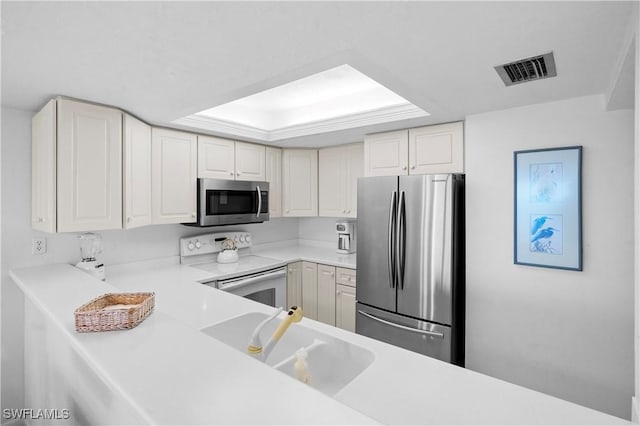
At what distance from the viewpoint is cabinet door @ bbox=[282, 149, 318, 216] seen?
11.8ft

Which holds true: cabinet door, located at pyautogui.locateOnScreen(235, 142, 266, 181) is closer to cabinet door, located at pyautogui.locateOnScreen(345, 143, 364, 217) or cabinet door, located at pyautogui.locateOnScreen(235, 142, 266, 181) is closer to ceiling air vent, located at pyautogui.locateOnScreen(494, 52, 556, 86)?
cabinet door, located at pyautogui.locateOnScreen(345, 143, 364, 217)

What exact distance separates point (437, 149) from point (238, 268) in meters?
2.07

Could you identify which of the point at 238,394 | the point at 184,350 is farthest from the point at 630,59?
the point at 184,350

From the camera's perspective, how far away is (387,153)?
277cm

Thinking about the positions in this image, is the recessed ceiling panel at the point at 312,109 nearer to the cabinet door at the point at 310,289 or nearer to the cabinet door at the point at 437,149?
the cabinet door at the point at 437,149

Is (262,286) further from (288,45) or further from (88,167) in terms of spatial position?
(288,45)

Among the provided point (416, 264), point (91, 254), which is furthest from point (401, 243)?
point (91, 254)

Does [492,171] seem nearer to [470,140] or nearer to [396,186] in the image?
[470,140]

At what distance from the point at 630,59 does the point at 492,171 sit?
103 cm

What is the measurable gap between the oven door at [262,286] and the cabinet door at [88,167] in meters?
1.03

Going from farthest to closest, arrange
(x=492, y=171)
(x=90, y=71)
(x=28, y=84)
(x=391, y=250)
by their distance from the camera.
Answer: (x=391, y=250) < (x=492, y=171) < (x=28, y=84) < (x=90, y=71)

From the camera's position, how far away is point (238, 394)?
29.0 inches

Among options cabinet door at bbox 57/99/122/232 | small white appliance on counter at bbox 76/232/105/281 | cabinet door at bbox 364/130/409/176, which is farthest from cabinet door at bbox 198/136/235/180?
cabinet door at bbox 364/130/409/176

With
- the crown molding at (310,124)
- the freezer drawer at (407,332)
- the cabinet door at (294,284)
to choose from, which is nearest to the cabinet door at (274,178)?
the crown molding at (310,124)
